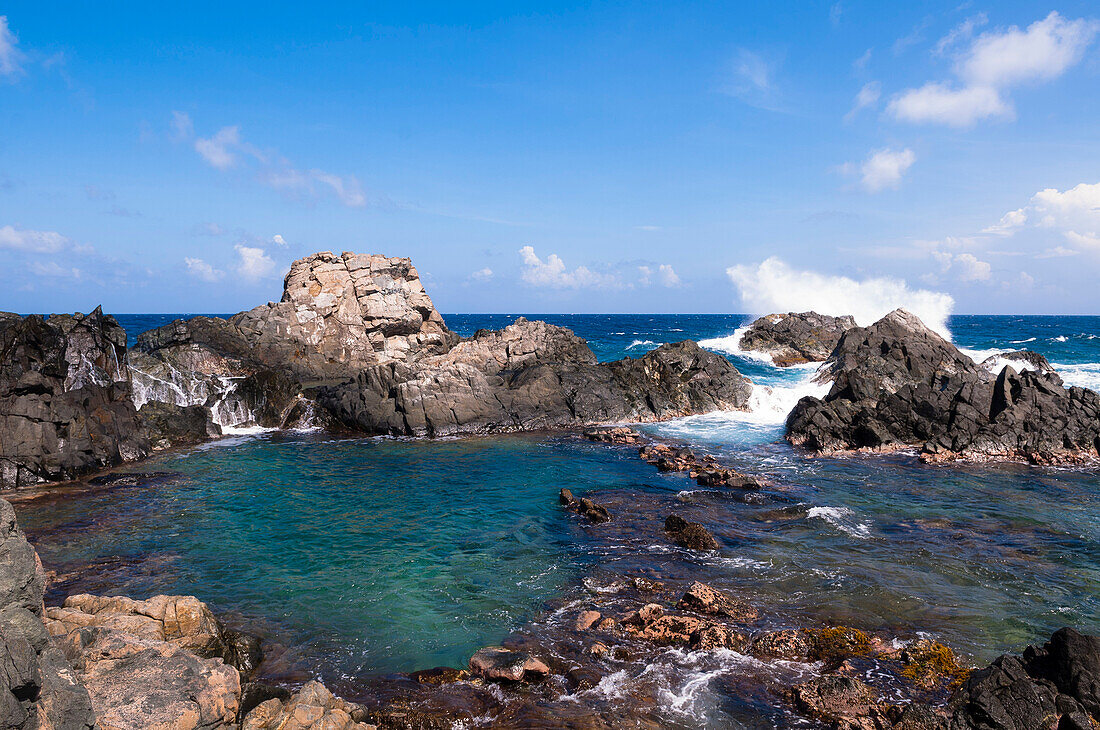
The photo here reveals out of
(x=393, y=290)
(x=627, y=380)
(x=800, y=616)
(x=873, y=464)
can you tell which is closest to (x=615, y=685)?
(x=800, y=616)

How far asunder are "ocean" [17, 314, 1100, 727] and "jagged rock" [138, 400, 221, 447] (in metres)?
2.17

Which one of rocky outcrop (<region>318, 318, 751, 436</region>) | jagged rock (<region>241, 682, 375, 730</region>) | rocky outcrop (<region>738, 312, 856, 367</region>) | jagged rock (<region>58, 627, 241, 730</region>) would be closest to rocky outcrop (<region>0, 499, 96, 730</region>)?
jagged rock (<region>58, 627, 241, 730</region>)

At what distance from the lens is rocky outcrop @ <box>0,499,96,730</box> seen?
5.73m

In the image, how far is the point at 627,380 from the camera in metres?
41.2

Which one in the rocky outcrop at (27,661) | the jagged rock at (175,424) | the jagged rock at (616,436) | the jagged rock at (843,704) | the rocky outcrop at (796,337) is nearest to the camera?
the rocky outcrop at (27,661)

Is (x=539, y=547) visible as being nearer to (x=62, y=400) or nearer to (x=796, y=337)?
(x=62, y=400)

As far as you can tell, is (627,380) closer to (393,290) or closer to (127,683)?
(393,290)

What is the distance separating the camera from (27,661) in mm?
6004

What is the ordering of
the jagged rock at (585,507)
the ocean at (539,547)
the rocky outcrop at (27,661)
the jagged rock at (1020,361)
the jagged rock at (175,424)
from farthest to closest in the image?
the jagged rock at (1020,361) → the jagged rock at (175,424) → the jagged rock at (585,507) → the ocean at (539,547) → the rocky outcrop at (27,661)

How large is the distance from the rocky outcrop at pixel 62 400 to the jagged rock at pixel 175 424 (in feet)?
6.44

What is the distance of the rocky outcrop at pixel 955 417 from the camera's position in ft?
94.8

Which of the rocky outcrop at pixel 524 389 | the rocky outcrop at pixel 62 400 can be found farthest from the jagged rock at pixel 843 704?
the rocky outcrop at pixel 62 400

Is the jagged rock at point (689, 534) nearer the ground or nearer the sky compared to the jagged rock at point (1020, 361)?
nearer the ground

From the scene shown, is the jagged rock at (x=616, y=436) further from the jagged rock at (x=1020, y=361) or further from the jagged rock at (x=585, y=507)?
the jagged rock at (x=1020, y=361)
